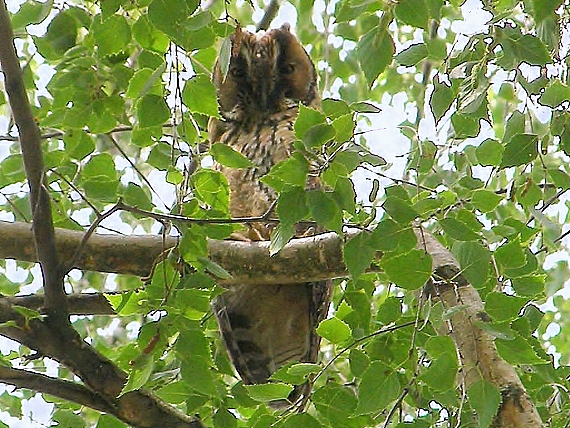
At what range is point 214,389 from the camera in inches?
33.8

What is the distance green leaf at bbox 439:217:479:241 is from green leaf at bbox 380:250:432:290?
36 millimetres

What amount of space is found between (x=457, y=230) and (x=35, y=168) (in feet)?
1.58

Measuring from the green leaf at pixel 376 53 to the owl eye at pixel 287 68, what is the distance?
1.08 metres

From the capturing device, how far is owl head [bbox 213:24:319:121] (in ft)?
6.07

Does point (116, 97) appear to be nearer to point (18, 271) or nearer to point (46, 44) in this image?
point (46, 44)

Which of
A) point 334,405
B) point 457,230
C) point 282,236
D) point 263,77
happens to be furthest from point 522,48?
point 263,77

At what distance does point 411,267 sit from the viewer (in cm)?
81

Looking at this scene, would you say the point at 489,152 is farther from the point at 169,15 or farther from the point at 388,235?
the point at 169,15

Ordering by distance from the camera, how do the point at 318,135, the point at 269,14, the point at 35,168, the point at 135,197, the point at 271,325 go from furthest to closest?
the point at 269,14 < the point at 271,325 < the point at 135,197 < the point at 35,168 < the point at 318,135

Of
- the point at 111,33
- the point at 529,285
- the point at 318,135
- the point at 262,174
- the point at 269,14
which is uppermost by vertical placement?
the point at 269,14

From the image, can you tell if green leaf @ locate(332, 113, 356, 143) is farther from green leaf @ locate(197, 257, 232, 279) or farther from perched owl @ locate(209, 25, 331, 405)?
perched owl @ locate(209, 25, 331, 405)

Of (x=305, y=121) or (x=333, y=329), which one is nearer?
(x=305, y=121)

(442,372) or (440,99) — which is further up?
(440,99)

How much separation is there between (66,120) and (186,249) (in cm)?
27
